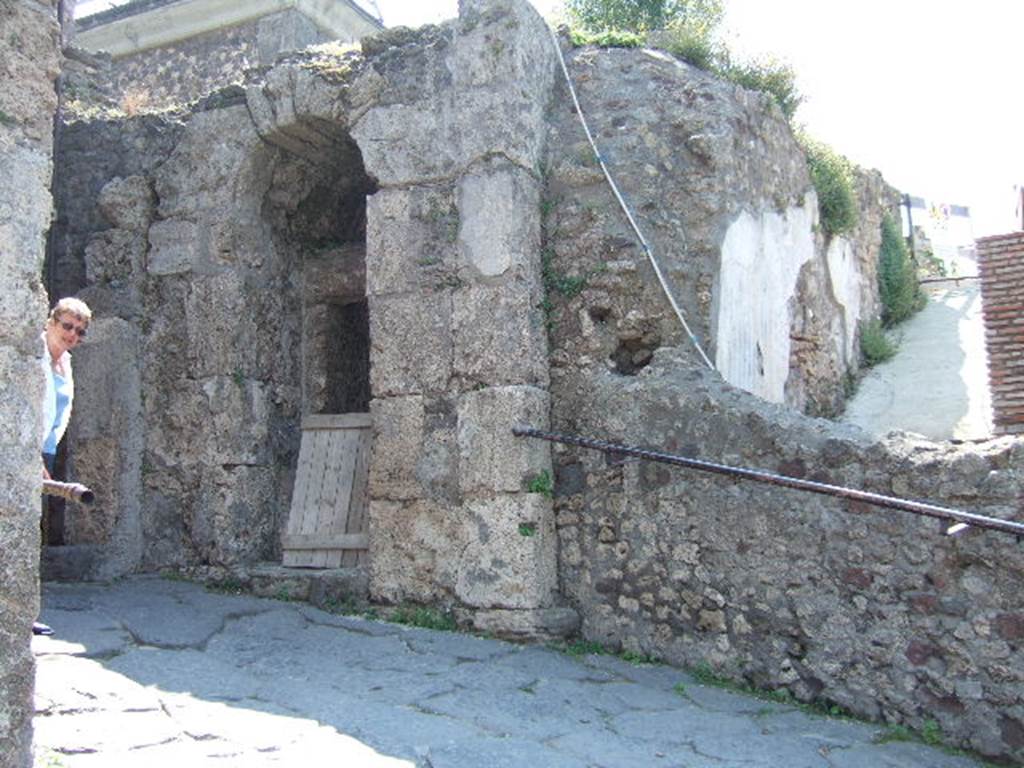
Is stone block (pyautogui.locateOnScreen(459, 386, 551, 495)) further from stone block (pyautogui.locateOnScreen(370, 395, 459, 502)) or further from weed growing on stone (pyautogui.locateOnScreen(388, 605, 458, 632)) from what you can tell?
weed growing on stone (pyautogui.locateOnScreen(388, 605, 458, 632))

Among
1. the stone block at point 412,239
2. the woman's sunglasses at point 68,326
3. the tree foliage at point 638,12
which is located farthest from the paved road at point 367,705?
the tree foliage at point 638,12

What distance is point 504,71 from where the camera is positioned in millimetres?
5910

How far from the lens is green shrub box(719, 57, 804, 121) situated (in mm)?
6969

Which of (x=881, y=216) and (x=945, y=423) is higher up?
(x=881, y=216)

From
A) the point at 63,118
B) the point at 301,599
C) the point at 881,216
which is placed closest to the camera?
the point at 301,599

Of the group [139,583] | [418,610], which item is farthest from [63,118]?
[418,610]

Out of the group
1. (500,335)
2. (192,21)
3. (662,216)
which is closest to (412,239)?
(500,335)

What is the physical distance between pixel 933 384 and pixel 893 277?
5.50ft

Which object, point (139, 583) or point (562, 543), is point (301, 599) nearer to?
point (139, 583)

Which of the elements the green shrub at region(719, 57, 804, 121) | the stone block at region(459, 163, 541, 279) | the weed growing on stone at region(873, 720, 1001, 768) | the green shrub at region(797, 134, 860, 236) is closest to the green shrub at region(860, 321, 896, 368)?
the green shrub at region(797, 134, 860, 236)

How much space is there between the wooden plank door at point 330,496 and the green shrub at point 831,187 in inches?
142

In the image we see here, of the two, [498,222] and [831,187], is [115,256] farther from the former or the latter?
[831,187]

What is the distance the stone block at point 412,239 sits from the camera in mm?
5969

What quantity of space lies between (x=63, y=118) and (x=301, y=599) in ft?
12.1
